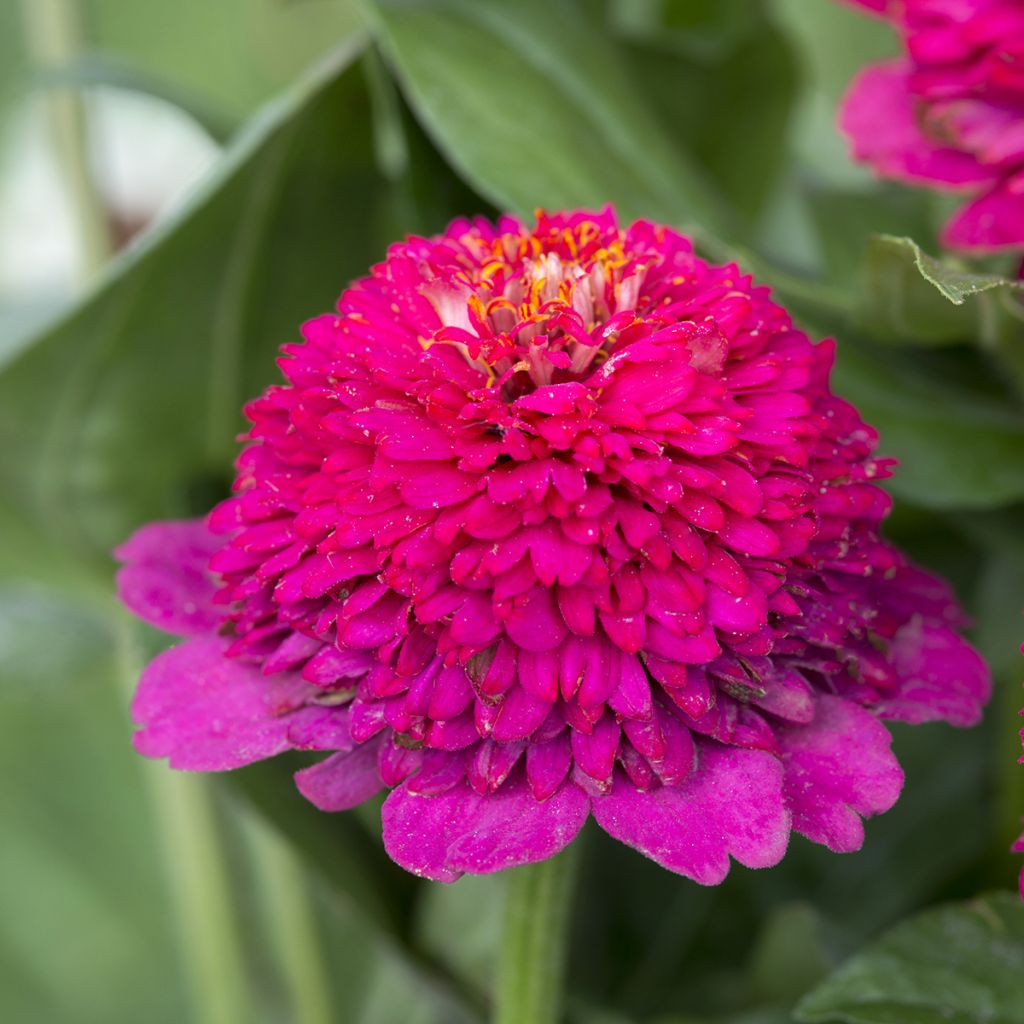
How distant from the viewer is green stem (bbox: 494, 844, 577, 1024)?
320 mm

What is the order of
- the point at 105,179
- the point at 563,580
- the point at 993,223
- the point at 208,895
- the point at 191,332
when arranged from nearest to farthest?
the point at 563,580 < the point at 993,223 < the point at 191,332 < the point at 208,895 < the point at 105,179

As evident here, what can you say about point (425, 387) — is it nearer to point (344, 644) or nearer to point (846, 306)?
point (344, 644)

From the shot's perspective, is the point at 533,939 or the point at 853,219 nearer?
the point at 533,939

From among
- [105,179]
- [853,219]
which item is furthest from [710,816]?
[105,179]

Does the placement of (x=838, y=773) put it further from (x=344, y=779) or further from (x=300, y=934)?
(x=300, y=934)

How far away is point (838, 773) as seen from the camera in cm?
28

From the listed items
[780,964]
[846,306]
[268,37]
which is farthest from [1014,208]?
[268,37]

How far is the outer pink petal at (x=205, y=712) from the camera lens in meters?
0.29

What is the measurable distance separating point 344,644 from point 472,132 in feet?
0.66

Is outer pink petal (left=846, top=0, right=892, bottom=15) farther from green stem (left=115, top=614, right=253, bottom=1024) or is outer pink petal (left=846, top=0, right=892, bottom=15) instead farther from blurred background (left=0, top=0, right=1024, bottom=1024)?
green stem (left=115, top=614, right=253, bottom=1024)

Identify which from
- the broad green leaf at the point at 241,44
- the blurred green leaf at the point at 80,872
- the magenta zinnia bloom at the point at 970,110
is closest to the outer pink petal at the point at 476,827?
the magenta zinnia bloom at the point at 970,110

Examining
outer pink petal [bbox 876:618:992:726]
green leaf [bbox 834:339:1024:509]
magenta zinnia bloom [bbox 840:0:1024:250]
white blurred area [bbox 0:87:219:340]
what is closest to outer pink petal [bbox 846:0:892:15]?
magenta zinnia bloom [bbox 840:0:1024:250]

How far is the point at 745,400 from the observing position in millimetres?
281

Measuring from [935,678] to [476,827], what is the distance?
0.12m
